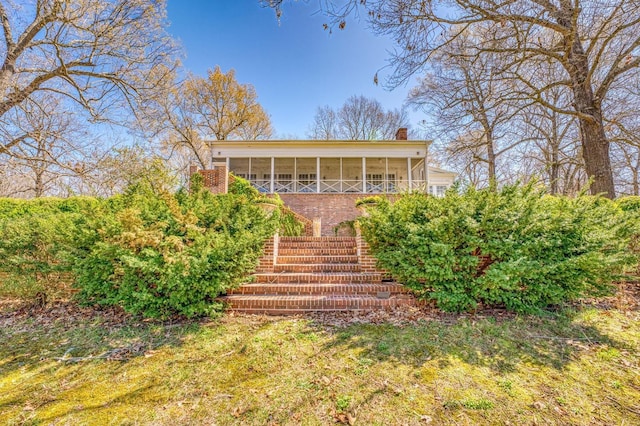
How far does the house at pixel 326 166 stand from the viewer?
1334 cm

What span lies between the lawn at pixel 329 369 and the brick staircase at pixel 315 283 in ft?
0.93

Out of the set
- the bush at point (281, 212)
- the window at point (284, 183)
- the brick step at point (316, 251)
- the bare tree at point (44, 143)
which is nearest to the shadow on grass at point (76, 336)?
the brick step at point (316, 251)

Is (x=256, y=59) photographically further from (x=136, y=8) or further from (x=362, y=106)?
(x=362, y=106)

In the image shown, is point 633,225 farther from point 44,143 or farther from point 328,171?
point 328,171

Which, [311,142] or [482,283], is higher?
[311,142]

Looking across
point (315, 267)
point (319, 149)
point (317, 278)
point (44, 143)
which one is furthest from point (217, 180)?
point (317, 278)

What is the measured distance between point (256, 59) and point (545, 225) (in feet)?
35.8

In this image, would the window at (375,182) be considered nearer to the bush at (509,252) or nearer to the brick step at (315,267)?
the brick step at (315,267)

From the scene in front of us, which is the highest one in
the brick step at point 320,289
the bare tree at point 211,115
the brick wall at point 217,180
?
the bare tree at point 211,115

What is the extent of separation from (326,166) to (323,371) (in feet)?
49.4

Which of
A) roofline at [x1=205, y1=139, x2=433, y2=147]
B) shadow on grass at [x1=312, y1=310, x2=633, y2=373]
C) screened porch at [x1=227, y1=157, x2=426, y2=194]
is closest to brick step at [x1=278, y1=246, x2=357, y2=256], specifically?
shadow on grass at [x1=312, y1=310, x2=633, y2=373]

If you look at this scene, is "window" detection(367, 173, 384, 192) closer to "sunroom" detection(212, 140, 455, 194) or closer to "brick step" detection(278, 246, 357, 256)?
"sunroom" detection(212, 140, 455, 194)

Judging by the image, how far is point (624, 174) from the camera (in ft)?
54.4

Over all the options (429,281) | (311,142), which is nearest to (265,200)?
(429,281)
